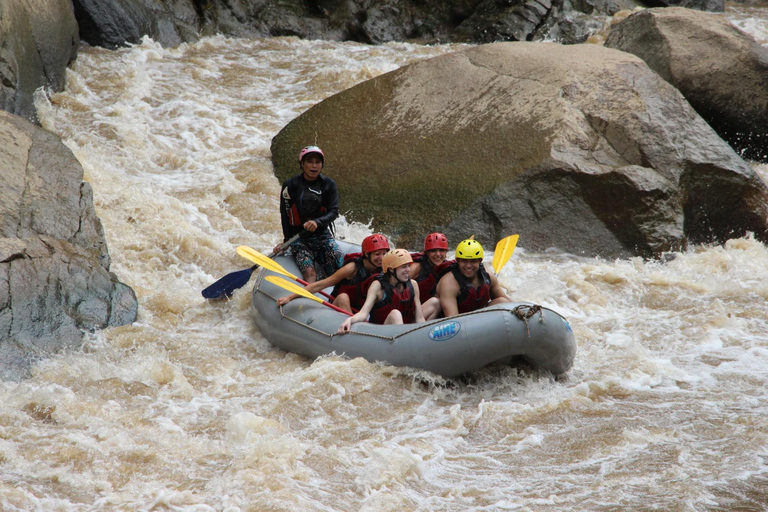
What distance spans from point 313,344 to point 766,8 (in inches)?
556

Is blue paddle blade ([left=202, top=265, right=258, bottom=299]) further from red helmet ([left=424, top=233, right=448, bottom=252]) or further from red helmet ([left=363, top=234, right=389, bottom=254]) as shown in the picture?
red helmet ([left=424, top=233, right=448, bottom=252])

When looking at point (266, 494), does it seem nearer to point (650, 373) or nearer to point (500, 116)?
point (650, 373)

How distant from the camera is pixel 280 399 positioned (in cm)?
473

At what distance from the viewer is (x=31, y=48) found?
866 cm

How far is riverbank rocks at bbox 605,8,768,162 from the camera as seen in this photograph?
8.75 metres

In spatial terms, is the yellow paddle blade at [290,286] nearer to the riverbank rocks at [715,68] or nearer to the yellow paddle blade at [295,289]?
the yellow paddle blade at [295,289]

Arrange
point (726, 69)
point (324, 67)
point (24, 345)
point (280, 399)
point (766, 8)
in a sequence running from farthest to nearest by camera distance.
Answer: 1. point (766, 8)
2. point (324, 67)
3. point (726, 69)
4. point (24, 345)
5. point (280, 399)

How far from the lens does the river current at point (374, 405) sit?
3723 mm

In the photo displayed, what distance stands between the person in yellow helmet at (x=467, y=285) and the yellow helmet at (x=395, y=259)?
12.6 inches

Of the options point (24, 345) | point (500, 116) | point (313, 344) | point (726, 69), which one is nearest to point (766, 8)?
point (726, 69)

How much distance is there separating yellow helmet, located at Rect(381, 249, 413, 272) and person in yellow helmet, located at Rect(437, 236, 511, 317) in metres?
0.32

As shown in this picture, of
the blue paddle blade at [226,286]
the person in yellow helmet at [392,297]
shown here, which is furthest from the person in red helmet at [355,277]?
the blue paddle blade at [226,286]

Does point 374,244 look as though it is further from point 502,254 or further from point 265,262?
point 502,254

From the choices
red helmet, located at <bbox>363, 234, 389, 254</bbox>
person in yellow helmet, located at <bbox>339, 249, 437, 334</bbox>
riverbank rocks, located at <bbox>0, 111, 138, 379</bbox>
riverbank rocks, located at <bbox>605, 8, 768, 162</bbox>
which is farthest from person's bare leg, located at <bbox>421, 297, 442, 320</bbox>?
riverbank rocks, located at <bbox>605, 8, 768, 162</bbox>
